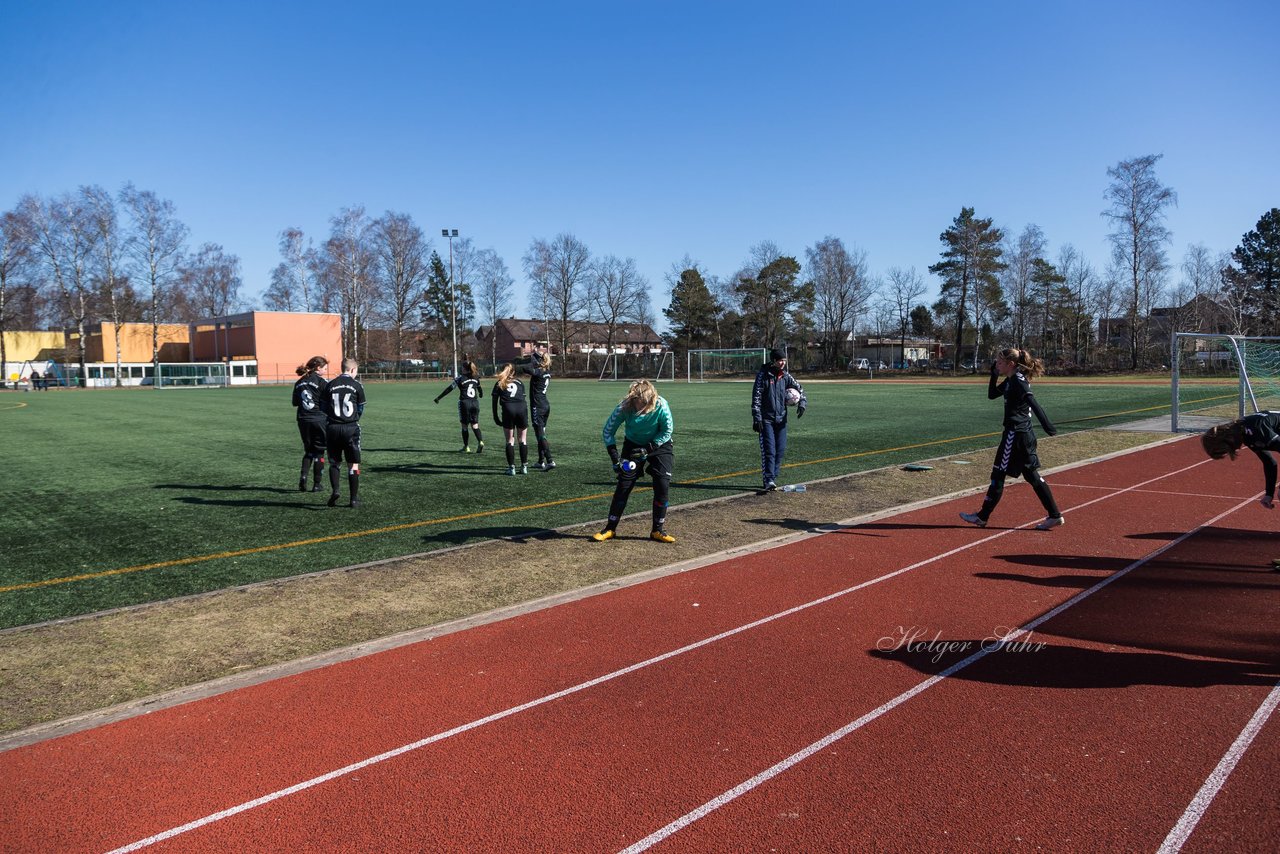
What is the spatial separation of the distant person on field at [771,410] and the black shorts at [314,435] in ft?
21.1

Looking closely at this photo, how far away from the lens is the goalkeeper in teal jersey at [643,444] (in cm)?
845

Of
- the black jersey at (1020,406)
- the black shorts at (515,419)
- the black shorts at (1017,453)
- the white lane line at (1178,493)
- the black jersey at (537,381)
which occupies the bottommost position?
the white lane line at (1178,493)

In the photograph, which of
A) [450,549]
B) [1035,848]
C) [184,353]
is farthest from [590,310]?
[1035,848]

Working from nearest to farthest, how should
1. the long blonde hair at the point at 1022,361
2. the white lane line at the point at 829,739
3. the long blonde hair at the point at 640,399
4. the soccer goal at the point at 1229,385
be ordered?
the white lane line at the point at 829,739 < the long blonde hair at the point at 640,399 < the long blonde hair at the point at 1022,361 < the soccer goal at the point at 1229,385

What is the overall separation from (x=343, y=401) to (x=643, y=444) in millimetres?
4173

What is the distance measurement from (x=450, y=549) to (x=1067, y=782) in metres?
6.26

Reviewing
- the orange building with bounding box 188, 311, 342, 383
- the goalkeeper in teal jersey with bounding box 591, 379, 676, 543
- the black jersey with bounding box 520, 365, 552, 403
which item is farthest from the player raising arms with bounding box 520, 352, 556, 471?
the orange building with bounding box 188, 311, 342, 383

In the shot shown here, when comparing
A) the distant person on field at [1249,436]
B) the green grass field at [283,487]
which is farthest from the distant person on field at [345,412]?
the distant person on field at [1249,436]

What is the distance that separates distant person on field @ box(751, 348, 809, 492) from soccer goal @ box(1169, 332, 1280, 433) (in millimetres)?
12431

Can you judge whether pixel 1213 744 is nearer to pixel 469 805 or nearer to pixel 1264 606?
pixel 1264 606

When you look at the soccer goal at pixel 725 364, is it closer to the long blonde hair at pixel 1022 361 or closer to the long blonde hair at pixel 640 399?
the long blonde hair at pixel 1022 361

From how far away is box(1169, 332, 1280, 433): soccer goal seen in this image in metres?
19.3

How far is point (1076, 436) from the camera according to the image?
1789 cm

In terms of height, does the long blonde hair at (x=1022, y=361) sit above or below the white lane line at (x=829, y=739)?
above
